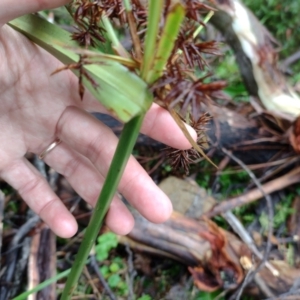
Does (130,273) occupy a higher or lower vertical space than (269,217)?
higher

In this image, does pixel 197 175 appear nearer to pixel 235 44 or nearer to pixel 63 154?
pixel 235 44

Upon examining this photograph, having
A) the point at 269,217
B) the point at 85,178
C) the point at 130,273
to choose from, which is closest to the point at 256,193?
the point at 269,217

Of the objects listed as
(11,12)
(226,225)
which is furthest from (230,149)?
(11,12)

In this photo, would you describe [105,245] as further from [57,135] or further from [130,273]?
[57,135]

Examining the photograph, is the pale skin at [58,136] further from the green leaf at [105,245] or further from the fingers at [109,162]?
the green leaf at [105,245]

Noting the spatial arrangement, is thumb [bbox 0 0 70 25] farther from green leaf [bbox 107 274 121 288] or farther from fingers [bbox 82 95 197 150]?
green leaf [bbox 107 274 121 288]

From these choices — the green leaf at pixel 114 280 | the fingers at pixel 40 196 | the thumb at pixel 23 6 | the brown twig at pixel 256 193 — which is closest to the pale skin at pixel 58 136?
the fingers at pixel 40 196
